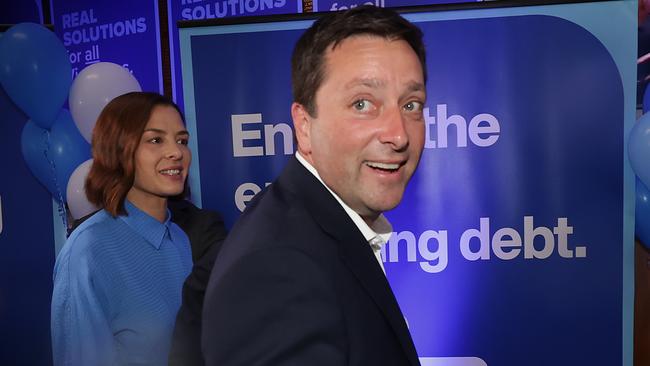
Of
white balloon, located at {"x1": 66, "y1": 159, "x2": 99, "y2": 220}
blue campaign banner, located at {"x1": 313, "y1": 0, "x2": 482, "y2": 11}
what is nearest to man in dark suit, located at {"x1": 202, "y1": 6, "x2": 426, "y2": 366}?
white balloon, located at {"x1": 66, "y1": 159, "x2": 99, "y2": 220}

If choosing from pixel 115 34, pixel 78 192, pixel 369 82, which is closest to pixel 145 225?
pixel 78 192

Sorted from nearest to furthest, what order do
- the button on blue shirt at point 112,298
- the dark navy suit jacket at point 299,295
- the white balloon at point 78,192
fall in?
the dark navy suit jacket at point 299,295 → the button on blue shirt at point 112,298 → the white balloon at point 78,192

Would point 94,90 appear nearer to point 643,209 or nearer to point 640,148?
point 640,148

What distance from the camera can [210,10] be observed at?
3994 mm

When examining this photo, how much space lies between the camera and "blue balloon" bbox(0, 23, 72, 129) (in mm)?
2430

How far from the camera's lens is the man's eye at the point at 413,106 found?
0.97 metres

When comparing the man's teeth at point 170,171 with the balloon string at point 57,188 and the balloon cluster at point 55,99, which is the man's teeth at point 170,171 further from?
the balloon string at point 57,188

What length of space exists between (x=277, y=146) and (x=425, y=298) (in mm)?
778

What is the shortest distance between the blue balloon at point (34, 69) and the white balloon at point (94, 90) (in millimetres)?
169

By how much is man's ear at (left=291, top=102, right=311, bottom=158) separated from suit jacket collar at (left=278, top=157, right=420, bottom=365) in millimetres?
78

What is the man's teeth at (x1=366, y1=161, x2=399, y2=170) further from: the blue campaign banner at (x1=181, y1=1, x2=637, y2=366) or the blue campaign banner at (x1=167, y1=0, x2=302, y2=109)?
the blue campaign banner at (x1=167, y1=0, x2=302, y2=109)

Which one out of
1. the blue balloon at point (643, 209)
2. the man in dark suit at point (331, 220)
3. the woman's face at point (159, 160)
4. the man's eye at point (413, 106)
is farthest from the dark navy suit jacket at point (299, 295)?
the blue balloon at point (643, 209)

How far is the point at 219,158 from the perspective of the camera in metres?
2.01

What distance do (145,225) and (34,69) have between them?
43.8 inches
